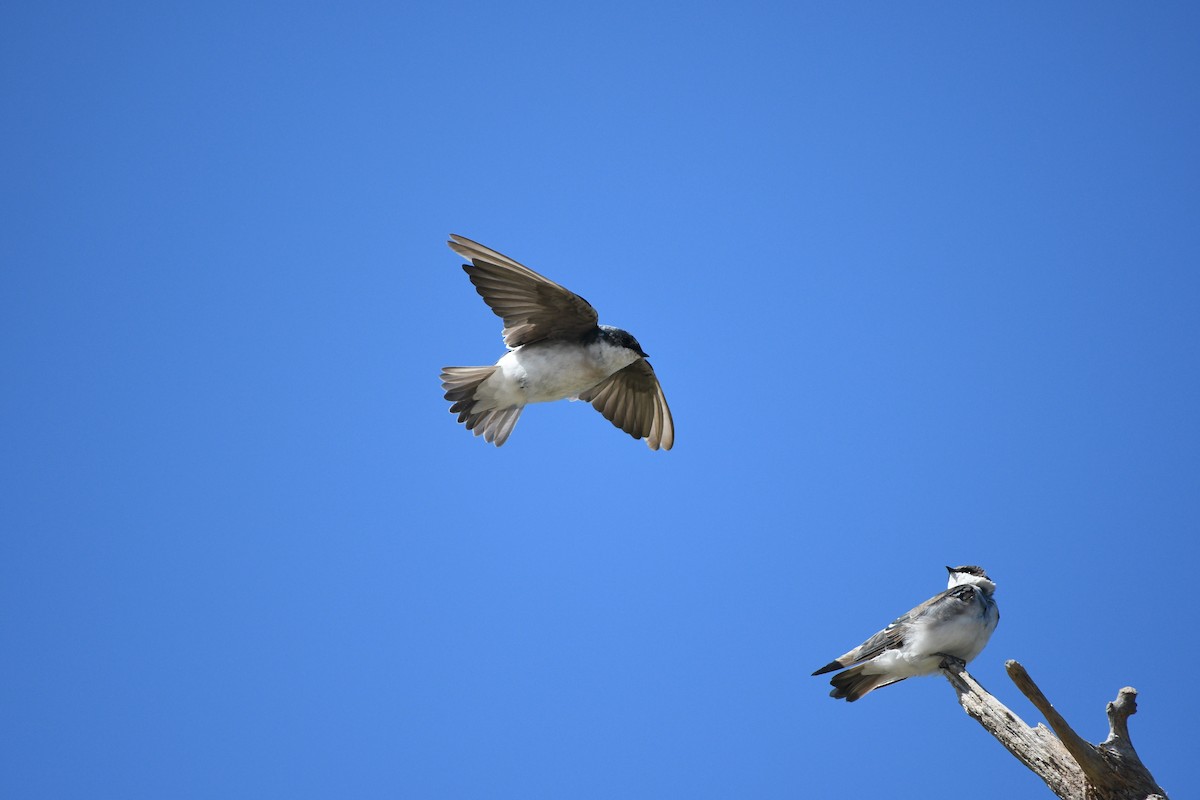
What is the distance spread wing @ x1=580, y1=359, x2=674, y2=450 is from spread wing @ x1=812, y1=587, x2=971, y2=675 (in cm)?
488

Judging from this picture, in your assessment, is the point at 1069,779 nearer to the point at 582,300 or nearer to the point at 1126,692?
the point at 1126,692

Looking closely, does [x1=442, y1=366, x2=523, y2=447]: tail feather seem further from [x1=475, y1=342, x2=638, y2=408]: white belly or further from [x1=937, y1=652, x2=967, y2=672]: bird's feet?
[x1=937, y1=652, x2=967, y2=672]: bird's feet

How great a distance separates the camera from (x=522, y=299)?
11219 millimetres

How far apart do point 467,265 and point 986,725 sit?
6.50 m

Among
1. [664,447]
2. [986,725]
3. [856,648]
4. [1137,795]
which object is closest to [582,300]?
[664,447]

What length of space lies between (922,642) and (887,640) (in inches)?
12.9

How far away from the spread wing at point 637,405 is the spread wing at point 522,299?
178cm

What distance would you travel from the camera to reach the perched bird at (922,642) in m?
8.50

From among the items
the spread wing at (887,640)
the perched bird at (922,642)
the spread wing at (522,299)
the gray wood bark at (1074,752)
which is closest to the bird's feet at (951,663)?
the perched bird at (922,642)

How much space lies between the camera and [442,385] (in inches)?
472

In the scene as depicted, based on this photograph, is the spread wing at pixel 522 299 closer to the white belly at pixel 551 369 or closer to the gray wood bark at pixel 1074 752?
the white belly at pixel 551 369

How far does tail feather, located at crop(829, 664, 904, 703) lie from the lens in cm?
881

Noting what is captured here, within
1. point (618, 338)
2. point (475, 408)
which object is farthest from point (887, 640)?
point (475, 408)

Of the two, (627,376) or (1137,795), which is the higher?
(627,376)
